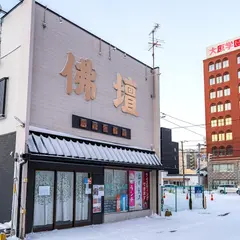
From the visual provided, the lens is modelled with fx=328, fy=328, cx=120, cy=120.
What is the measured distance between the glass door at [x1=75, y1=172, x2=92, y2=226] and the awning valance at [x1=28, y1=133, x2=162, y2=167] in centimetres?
108

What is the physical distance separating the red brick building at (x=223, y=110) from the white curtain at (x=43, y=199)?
190 ft

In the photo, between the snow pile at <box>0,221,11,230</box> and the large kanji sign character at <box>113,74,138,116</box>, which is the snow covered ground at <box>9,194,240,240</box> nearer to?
the snow pile at <box>0,221,11,230</box>

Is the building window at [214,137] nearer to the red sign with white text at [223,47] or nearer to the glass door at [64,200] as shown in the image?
the red sign with white text at [223,47]

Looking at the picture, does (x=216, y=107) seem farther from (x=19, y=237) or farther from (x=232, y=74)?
(x=19, y=237)

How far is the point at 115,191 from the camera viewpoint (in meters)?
15.8

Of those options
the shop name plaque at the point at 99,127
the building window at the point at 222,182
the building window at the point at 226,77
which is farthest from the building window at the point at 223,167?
the shop name plaque at the point at 99,127

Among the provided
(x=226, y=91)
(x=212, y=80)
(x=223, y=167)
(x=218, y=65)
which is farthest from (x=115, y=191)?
(x=218, y=65)

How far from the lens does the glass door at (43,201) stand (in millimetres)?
11875

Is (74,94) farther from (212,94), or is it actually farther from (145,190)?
(212,94)

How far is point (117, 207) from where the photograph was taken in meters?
15.6

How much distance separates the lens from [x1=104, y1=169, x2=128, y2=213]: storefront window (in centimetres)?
1520

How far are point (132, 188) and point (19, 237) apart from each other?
23.6 feet

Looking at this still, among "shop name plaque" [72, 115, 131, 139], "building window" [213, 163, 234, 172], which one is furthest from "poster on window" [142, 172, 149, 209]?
"building window" [213, 163, 234, 172]

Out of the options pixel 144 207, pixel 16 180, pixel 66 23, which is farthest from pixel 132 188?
pixel 66 23
